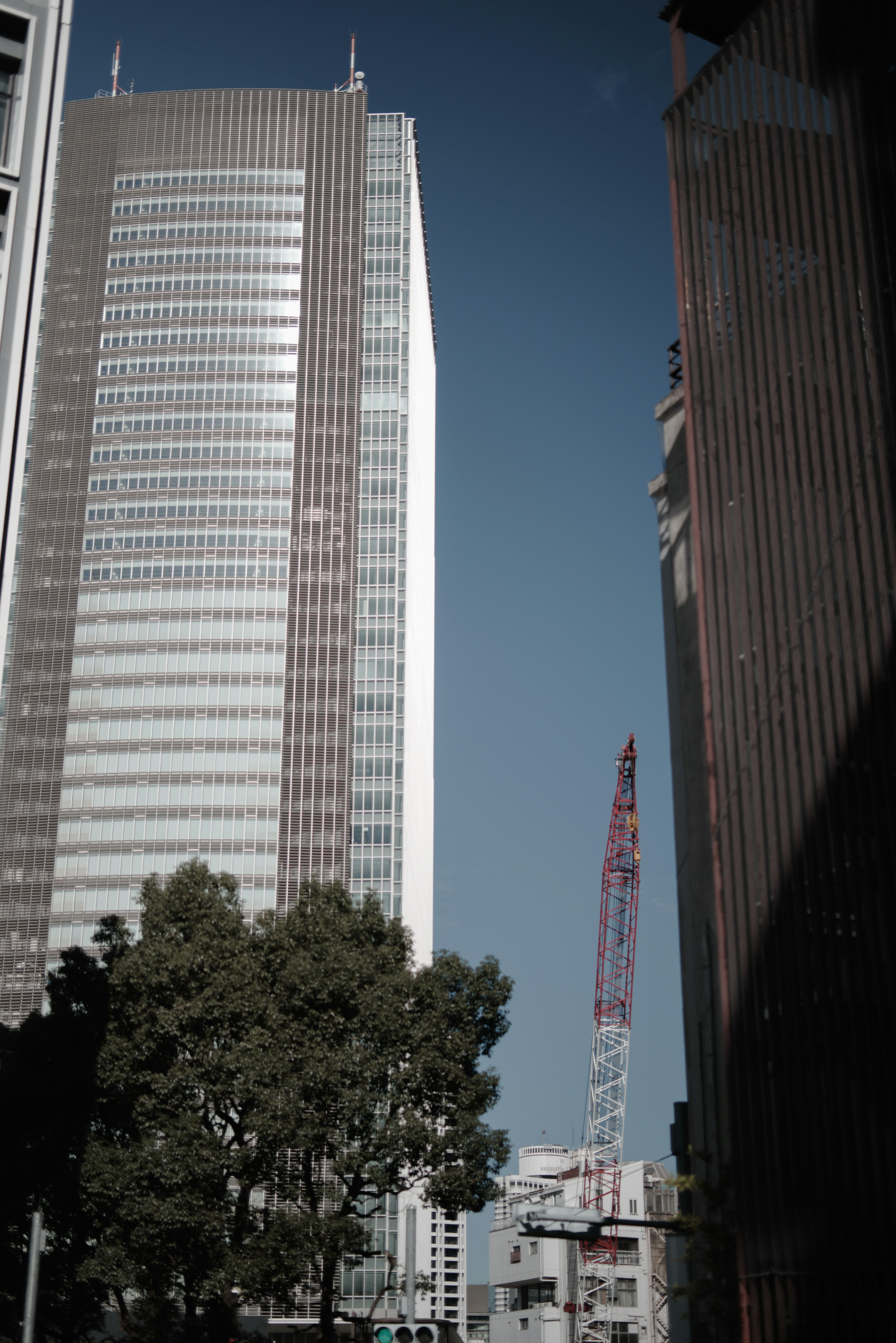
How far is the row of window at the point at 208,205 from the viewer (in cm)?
11712

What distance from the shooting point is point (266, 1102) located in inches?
1438

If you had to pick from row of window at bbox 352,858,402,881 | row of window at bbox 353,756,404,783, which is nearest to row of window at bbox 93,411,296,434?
row of window at bbox 353,756,404,783

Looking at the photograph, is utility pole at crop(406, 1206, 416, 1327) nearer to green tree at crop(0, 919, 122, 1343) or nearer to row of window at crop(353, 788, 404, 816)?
green tree at crop(0, 919, 122, 1343)

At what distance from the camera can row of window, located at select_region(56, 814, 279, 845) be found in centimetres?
10344

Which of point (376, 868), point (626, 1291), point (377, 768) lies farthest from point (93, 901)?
point (626, 1291)

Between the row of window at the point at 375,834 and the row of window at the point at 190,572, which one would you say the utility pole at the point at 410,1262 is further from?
the row of window at the point at 190,572

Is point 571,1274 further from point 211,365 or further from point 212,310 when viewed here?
point 212,310

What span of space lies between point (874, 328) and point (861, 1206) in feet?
58.1

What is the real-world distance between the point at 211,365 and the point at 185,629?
22.3 meters

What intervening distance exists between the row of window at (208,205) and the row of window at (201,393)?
15.4 metres

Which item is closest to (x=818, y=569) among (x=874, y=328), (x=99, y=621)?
(x=874, y=328)

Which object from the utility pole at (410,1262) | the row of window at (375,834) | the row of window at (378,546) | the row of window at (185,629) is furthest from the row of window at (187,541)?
the utility pole at (410,1262)

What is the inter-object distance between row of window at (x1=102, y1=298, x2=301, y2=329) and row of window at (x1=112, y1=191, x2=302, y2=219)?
27.3 ft

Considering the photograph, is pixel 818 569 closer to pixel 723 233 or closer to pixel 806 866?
pixel 806 866
